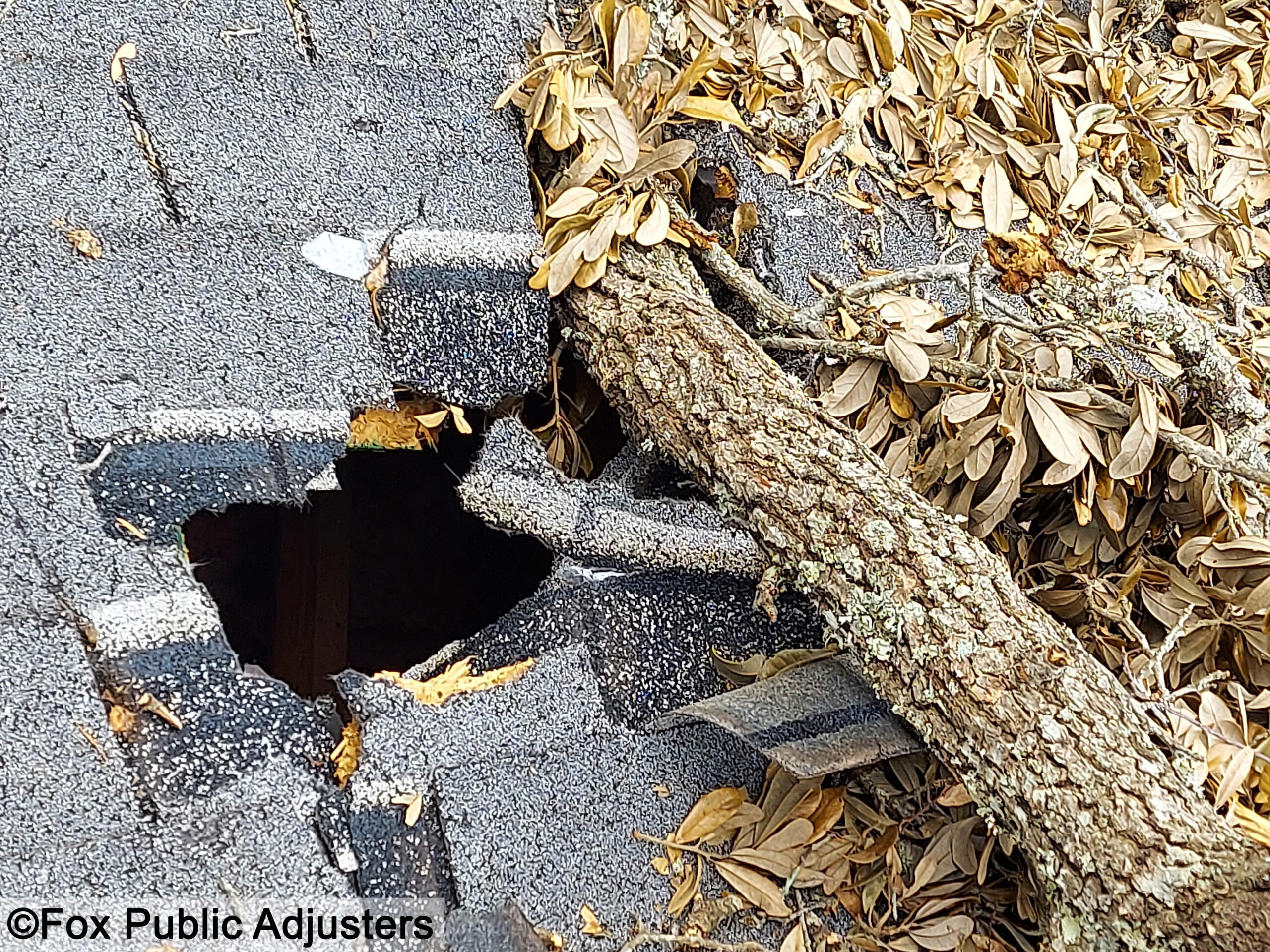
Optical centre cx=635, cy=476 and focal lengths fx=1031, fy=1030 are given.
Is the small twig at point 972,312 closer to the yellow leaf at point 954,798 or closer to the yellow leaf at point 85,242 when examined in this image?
the yellow leaf at point 954,798

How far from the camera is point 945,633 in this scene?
115 centimetres

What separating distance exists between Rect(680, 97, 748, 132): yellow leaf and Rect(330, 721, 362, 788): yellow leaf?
996 millimetres

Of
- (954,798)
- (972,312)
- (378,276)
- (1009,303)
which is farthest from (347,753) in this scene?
(1009,303)

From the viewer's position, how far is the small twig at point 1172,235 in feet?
5.20

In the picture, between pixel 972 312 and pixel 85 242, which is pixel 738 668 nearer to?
pixel 972 312

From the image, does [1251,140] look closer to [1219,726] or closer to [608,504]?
[1219,726]

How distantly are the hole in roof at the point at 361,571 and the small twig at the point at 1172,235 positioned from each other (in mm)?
1549

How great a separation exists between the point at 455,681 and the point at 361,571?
183 centimetres

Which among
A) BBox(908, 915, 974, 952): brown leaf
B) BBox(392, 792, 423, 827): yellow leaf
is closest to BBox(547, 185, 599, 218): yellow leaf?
BBox(392, 792, 423, 827): yellow leaf

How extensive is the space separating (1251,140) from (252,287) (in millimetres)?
1804

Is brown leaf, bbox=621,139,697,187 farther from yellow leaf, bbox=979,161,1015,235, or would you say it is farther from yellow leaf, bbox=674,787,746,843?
yellow leaf, bbox=674,787,746,843

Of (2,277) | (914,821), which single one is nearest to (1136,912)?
(914,821)

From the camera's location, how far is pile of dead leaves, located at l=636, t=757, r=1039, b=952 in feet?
4.18

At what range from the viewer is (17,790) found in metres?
1.02
